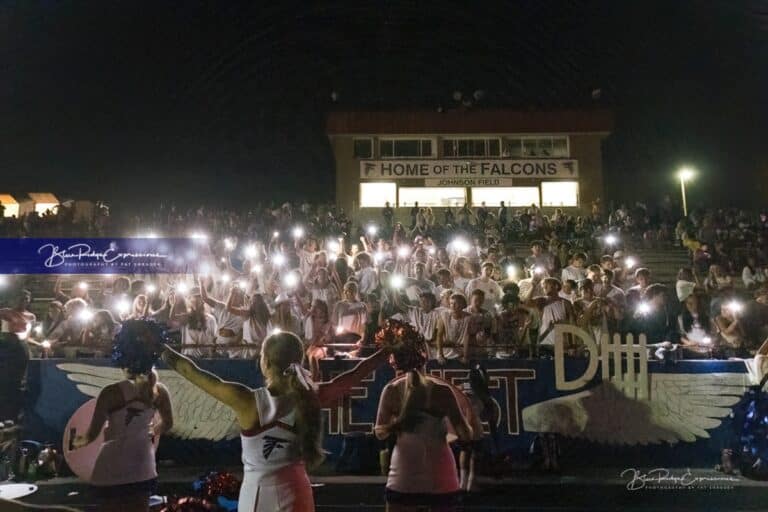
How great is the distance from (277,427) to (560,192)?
95.1ft

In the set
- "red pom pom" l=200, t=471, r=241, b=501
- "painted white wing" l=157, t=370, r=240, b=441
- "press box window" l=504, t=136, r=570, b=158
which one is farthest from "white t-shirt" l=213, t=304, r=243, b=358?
"press box window" l=504, t=136, r=570, b=158

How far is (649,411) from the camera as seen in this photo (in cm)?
785

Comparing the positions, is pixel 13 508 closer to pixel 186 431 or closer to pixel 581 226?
pixel 186 431

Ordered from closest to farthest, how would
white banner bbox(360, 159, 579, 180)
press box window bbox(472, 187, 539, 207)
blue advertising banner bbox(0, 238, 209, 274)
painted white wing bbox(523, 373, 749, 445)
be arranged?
painted white wing bbox(523, 373, 749, 445), blue advertising banner bbox(0, 238, 209, 274), press box window bbox(472, 187, 539, 207), white banner bbox(360, 159, 579, 180)

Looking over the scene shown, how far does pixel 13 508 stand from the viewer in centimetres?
177

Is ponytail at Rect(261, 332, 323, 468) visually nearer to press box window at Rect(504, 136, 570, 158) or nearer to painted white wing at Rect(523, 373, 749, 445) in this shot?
painted white wing at Rect(523, 373, 749, 445)

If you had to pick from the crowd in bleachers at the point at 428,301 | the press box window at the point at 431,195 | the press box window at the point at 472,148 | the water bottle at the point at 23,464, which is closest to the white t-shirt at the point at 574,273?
the crowd in bleachers at the point at 428,301

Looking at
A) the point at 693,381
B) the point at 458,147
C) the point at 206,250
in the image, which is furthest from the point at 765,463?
the point at 458,147

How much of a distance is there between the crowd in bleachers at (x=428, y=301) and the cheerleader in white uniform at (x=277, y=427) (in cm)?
473

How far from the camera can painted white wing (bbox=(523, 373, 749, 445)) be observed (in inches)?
306

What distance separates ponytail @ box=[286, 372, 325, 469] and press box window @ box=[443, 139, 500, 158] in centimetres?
2811

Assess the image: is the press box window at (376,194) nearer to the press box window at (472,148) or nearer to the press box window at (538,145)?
the press box window at (472,148)

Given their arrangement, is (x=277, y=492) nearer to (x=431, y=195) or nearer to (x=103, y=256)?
(x=103, y=256)

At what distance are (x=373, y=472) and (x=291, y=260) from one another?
652 cm
